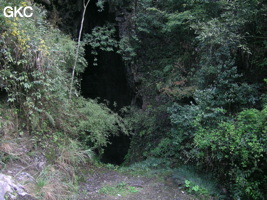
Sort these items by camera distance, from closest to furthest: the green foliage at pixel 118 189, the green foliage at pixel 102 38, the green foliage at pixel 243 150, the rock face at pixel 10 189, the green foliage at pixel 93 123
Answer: the rock face at pixel 10 189
the green foliage at pixel 243 150
the green foliage at pixel 118 189
the green foliage at pixel 93 123
the green foliage at pixel 102 38

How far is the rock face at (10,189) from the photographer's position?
3.61 m

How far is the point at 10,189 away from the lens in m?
3.73

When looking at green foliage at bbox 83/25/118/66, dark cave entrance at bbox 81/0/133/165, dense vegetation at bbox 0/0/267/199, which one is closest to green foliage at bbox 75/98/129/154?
dense vegetation at bbox 0/0/267/199

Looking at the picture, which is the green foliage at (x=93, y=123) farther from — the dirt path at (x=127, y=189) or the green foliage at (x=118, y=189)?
the green foliage at (x=118, y=189)

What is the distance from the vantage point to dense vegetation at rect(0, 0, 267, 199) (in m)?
4.73

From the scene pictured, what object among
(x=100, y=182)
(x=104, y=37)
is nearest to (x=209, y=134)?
(x=100, y=182)

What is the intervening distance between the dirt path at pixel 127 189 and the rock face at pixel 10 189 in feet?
3.71

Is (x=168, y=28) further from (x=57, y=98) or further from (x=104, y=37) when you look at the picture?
(x=57, y=98)

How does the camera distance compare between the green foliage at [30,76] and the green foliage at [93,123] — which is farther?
the green foliage at [93,123]

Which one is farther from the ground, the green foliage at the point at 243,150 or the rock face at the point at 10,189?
the green foliage at the point at 243,150

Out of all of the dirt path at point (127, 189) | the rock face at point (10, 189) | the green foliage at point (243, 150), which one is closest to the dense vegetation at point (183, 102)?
the green foliage at point (243, 150)

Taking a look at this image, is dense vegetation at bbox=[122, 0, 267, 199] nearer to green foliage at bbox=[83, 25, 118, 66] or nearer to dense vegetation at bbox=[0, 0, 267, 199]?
dense vegetation at bbox=[0, 0, 267, 199]

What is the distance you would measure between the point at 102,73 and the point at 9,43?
6.62 metres

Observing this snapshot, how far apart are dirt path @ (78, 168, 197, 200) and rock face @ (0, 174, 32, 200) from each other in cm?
113
